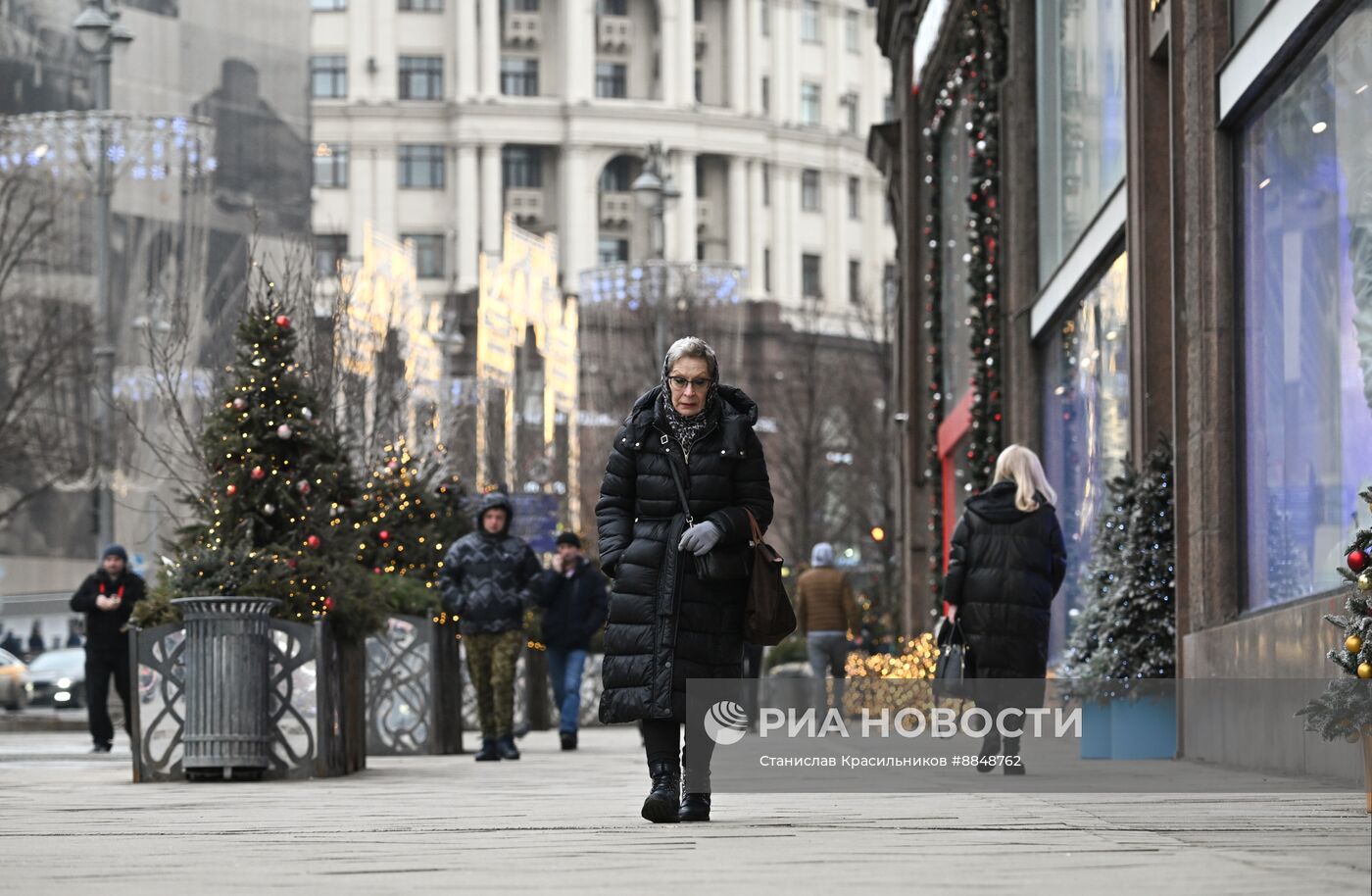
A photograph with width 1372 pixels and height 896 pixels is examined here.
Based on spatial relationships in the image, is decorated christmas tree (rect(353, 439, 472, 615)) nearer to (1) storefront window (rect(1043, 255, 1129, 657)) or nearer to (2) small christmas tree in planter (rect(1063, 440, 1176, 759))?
(1) storefront window (rect(1043, 255, 1129, 657))

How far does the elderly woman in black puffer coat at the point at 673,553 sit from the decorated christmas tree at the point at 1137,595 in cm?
698

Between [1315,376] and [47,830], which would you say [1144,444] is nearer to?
[1315,376]

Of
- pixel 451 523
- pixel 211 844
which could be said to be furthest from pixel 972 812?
pixel 451 523

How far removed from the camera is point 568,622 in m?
23.5

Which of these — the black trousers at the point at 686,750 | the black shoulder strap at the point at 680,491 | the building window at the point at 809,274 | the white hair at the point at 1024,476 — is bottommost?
the black trousers at the point at 686,750

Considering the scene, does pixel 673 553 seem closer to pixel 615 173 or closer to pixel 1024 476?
pixel 1024 476

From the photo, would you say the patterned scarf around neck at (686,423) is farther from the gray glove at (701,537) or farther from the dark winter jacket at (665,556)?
the gray glove at (701,537)

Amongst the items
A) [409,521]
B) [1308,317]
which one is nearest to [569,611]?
[409,521]

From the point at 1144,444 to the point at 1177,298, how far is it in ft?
4.78

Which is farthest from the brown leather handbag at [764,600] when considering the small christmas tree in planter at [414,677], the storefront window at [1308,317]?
the small christmas tree in planter at [414,677]

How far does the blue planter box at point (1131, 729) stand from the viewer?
17.3 metres

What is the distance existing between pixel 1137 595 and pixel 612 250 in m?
99.3

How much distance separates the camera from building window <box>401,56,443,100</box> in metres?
118

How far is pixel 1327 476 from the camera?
46.2 feet
